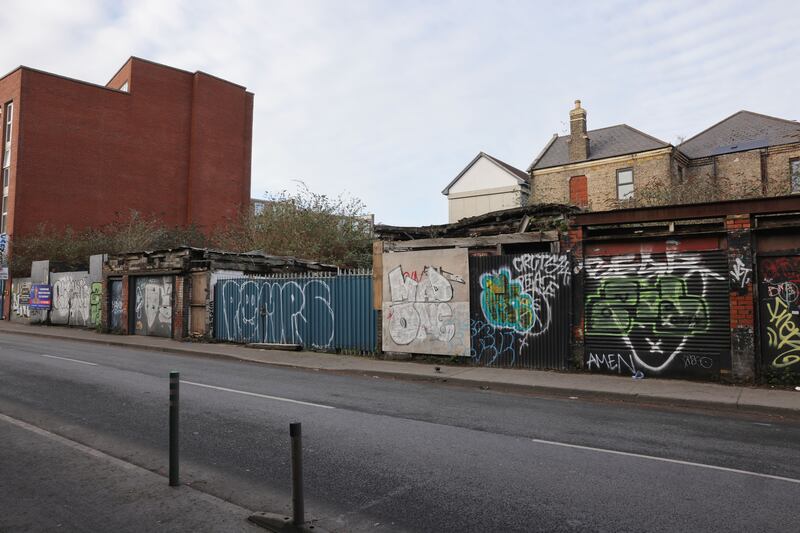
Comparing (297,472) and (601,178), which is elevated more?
(601,178)

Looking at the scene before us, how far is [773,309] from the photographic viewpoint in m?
10.2

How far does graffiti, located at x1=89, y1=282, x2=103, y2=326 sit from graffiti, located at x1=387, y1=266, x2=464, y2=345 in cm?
1728

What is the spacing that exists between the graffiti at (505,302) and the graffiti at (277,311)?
17.3ft

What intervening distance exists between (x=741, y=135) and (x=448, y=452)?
34580 mm

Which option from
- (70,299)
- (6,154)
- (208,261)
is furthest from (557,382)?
(6,154)

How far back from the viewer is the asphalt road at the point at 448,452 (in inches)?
166

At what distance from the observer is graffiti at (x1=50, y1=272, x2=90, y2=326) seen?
26.3 meters

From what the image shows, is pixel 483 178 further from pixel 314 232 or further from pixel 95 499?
pixel 95 499

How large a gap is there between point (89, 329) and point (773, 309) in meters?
27.0

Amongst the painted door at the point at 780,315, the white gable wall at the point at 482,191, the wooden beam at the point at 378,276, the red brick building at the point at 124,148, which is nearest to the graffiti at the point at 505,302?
the wooden beam at the point at 378,276

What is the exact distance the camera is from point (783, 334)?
1011cm

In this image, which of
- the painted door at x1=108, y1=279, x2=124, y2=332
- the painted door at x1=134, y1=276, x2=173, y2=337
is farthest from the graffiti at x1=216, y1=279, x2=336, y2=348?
the painted door at x1=108, y1=279, x2=124, y2=332

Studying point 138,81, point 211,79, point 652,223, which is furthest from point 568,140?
point 138,81

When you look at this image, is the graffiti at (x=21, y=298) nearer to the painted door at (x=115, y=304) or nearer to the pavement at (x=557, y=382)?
the painted door at (x=115, y=304)
